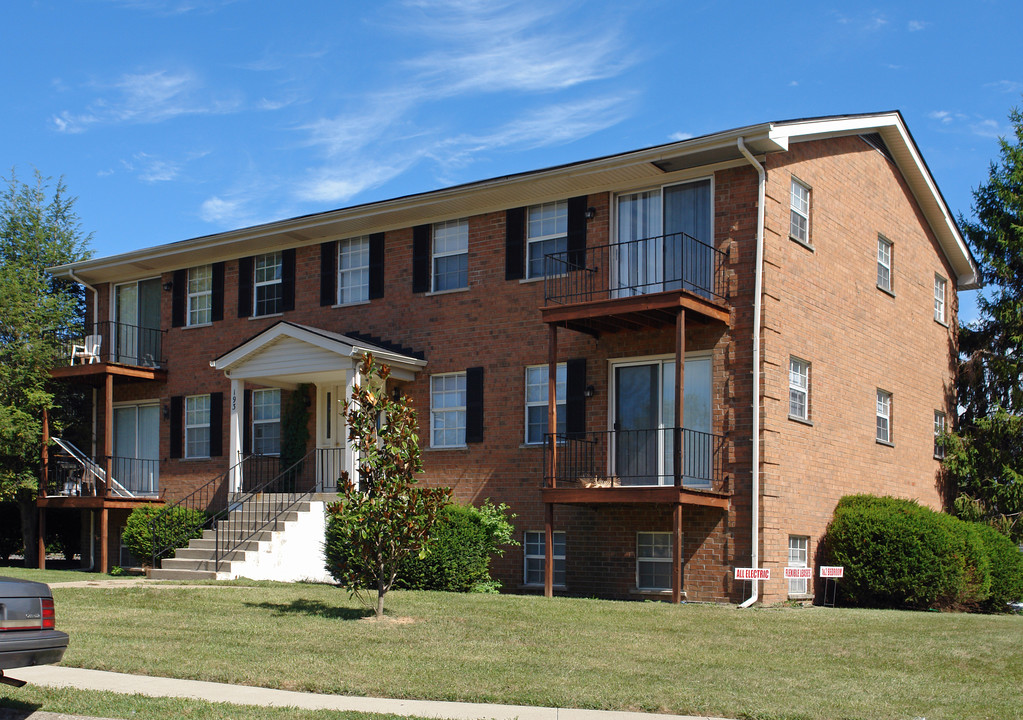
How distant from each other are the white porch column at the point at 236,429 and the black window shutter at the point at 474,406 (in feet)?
17.0

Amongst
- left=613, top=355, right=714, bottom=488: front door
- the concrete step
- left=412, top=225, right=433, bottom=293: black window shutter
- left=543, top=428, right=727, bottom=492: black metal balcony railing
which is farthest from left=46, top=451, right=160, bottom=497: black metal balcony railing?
left=613, top=355, right=714, bottom=488: front door

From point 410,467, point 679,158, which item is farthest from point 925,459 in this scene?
point 410,467

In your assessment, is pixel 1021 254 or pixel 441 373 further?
pixel 1021 254

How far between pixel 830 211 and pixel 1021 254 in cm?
821

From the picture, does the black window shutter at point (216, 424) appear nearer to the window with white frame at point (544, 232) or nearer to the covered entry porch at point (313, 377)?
the covered entry porch at point (313, 377)

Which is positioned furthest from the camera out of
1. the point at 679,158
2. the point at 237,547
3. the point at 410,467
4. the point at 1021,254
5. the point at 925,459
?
the point at 1021,254

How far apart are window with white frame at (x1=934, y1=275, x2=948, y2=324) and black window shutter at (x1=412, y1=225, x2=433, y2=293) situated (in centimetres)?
1192

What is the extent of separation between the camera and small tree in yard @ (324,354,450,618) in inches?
539

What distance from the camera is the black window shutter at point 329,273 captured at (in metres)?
23.0

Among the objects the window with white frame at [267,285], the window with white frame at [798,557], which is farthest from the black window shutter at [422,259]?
the window with white frame at [798,557]

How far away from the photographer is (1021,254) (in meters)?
25.4

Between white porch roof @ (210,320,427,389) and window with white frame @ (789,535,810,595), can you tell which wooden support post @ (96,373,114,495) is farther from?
window with white frame @ (789,535,810,595)

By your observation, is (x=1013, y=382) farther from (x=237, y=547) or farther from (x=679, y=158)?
(x=237, y=547)

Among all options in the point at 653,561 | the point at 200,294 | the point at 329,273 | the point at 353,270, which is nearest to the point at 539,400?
the point at 653,561
